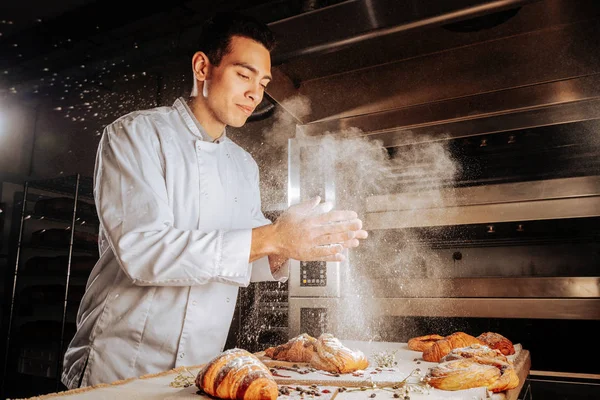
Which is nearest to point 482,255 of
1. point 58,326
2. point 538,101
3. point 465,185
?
point 465,185

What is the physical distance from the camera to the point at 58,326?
404cm

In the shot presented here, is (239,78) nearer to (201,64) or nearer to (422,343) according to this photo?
(201,64)

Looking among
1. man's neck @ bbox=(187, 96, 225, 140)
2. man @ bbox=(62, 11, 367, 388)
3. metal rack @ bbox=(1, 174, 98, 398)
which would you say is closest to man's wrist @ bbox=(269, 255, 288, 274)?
man @ bbox=(62, 11, 367, 388)

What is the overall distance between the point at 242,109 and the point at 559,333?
1.80 m

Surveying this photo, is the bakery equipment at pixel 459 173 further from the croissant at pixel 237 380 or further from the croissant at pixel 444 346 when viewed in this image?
the croissant at pixel 237 380

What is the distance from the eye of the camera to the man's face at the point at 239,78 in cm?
158

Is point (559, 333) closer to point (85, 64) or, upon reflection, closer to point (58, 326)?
point (85, 64)

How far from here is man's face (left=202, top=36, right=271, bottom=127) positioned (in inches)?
62.4

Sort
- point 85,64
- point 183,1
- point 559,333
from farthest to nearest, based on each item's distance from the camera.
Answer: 1. point 85,64
2. point 183,1
3. point 559,333

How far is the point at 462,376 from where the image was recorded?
1.09 metres

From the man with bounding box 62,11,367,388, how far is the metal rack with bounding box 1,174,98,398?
2.83m

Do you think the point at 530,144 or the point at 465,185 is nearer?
the point at 530,144

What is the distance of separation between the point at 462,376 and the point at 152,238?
3.14ft

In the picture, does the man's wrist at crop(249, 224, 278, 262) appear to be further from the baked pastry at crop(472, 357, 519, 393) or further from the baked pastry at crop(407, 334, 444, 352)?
the baked pastry at crop(407, 334, 444, 352)
